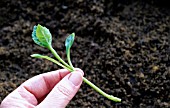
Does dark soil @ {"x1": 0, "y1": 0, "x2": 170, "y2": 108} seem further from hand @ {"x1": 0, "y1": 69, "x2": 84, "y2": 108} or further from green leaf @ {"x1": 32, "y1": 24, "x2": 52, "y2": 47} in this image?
green leaf @ {"x1": 32, "y1": 24, "x2": 52, "y2": 47}

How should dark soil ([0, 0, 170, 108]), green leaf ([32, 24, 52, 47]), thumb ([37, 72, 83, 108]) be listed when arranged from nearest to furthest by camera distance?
1. thumb ([37, 72, 83, 108])
2. green leaf ([32, 24, 52, 47])
3. dark soil ([0, 0, 170, 108])

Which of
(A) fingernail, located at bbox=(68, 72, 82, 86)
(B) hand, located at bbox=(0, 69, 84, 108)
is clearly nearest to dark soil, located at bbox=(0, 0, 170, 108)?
(B) hand, located at bbox=(0, 69, 84, 108)

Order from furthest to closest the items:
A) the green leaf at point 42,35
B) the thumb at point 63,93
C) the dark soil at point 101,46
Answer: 1. the dark soil at point 101,46
2. the green leaf at point 42,35
3. the thumb at point 63,93

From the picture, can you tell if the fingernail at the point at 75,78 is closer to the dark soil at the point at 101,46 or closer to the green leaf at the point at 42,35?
the green leaf at the point at 42,35

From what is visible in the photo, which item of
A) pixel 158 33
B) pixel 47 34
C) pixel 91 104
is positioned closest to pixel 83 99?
pixel 91 104

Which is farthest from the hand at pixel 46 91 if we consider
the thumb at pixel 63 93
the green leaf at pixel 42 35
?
the green leaf at pixel 42 35

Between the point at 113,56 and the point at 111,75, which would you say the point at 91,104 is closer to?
the point at 111,75
